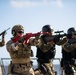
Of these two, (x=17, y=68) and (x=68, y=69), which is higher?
(x=17, y=68)

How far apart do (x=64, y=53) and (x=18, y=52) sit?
3431mm

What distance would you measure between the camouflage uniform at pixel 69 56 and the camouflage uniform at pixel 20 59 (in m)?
2.97

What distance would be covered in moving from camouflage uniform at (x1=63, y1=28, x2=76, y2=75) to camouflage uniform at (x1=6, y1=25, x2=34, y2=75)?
2969 millimetres

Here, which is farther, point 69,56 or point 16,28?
point 69,56

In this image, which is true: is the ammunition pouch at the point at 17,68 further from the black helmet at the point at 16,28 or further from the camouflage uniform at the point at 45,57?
the camouflage uniform at the point at 45,57

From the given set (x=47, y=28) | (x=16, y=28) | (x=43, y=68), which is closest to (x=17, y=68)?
(x=16, y=28)

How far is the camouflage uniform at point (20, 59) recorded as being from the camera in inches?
342

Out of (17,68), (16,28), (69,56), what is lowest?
(17,68)

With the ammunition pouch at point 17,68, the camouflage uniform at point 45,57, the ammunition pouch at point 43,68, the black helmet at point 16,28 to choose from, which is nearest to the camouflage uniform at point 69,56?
the camouflage uniform at point 45,57

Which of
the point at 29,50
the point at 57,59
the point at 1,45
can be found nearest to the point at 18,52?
the point at 29,50

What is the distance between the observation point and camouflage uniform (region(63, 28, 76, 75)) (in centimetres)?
1155

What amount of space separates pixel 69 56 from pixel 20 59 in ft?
11.0

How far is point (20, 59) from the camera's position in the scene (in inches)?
349

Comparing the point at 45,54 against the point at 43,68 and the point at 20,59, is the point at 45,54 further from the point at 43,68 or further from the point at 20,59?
the point at 20,59
